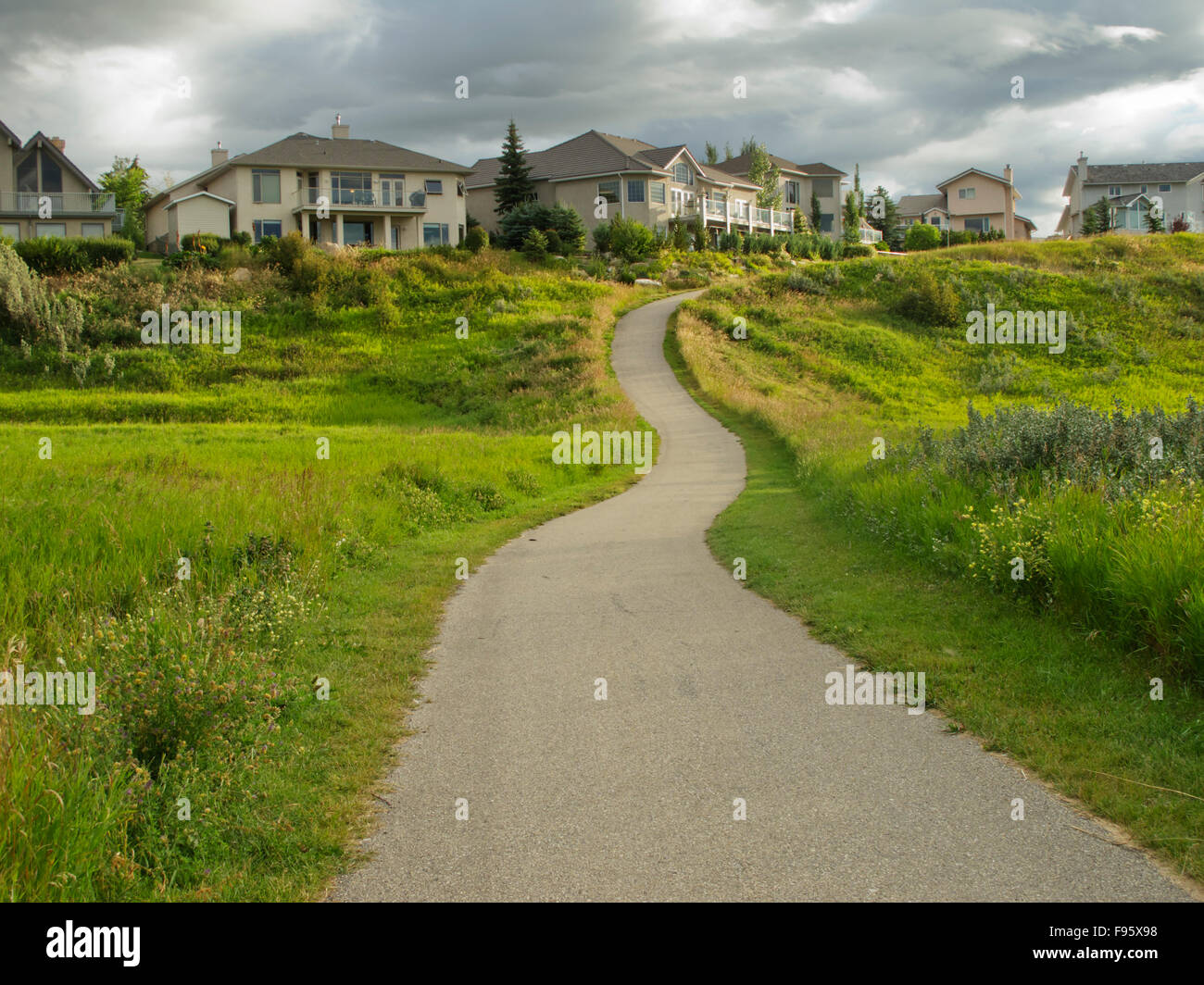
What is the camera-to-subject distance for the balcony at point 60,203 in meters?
55.8

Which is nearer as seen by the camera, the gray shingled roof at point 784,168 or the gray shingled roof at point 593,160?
the gray shingled roof at point 593,160

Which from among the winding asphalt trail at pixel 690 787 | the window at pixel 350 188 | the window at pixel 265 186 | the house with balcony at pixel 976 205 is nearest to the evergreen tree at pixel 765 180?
the house with balcony at pixel 976 205

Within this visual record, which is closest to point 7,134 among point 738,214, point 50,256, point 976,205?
point 50,256

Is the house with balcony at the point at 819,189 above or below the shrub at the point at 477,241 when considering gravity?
above

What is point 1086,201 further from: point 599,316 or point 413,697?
point 413,697

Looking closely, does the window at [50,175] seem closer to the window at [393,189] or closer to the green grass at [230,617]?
the window at [393,189]

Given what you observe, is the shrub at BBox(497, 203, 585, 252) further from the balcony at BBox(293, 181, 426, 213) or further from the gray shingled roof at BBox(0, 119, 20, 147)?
the gray shingled roof at BBox(0, 119, 20, 147)

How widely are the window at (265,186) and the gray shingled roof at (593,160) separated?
15.1 metres

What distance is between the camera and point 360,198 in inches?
2382

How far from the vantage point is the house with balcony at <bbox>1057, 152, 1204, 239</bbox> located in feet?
284

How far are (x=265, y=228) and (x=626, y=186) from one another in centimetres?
2538

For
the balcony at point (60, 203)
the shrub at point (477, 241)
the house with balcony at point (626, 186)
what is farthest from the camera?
the house with balcony at point (626, 186)

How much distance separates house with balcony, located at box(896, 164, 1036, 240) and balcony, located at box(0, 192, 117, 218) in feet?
239

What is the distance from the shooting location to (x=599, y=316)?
44.2 meters
